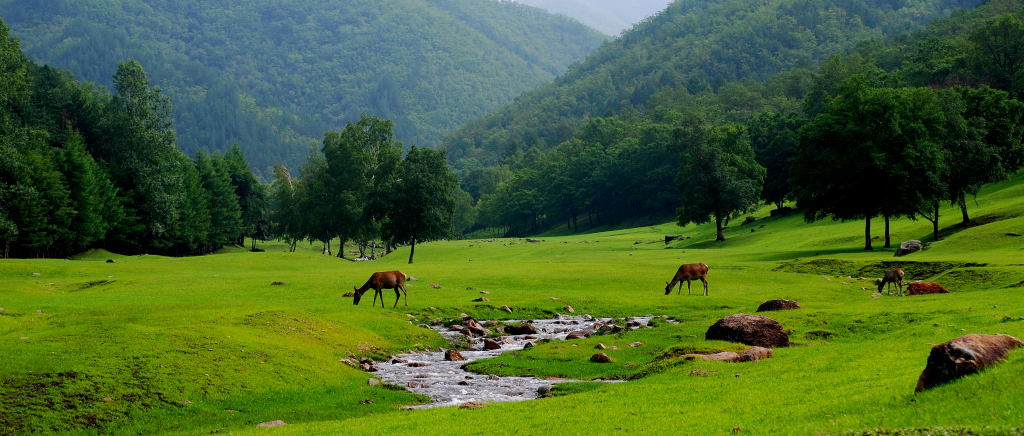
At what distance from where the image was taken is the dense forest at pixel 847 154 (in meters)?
69.8

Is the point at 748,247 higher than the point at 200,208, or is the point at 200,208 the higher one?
the point at 200,208

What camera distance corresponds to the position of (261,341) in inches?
1181

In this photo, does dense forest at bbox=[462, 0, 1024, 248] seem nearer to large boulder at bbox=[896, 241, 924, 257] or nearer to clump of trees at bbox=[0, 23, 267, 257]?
large boulder at bbox=[896, 241, 924, 257]

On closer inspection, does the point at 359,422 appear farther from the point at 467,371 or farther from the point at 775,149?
the point at 775,149

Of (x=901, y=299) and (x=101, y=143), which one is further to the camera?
(x=101, y=143)

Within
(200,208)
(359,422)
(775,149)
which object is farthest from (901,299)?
(200,208)

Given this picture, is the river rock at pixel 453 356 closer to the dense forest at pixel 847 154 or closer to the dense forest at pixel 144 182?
the dense forest at pixel 847 154

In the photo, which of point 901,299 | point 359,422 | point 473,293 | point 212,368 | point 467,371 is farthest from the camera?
point 473,293

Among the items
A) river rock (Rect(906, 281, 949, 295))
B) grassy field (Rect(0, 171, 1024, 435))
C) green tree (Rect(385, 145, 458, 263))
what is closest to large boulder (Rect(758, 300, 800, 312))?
grassy field (Rect(0, 171, 1024, 435))

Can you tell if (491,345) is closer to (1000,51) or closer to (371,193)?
(371,193)

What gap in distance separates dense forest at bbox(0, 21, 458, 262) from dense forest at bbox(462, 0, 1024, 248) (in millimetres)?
40439

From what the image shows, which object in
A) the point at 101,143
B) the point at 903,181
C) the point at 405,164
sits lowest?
the point at 903,181

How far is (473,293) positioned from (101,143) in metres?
94.9

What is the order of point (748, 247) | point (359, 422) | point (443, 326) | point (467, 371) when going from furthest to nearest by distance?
point (748, 247) → point (443, 326) → point (467, 371) → point (359, 422)
